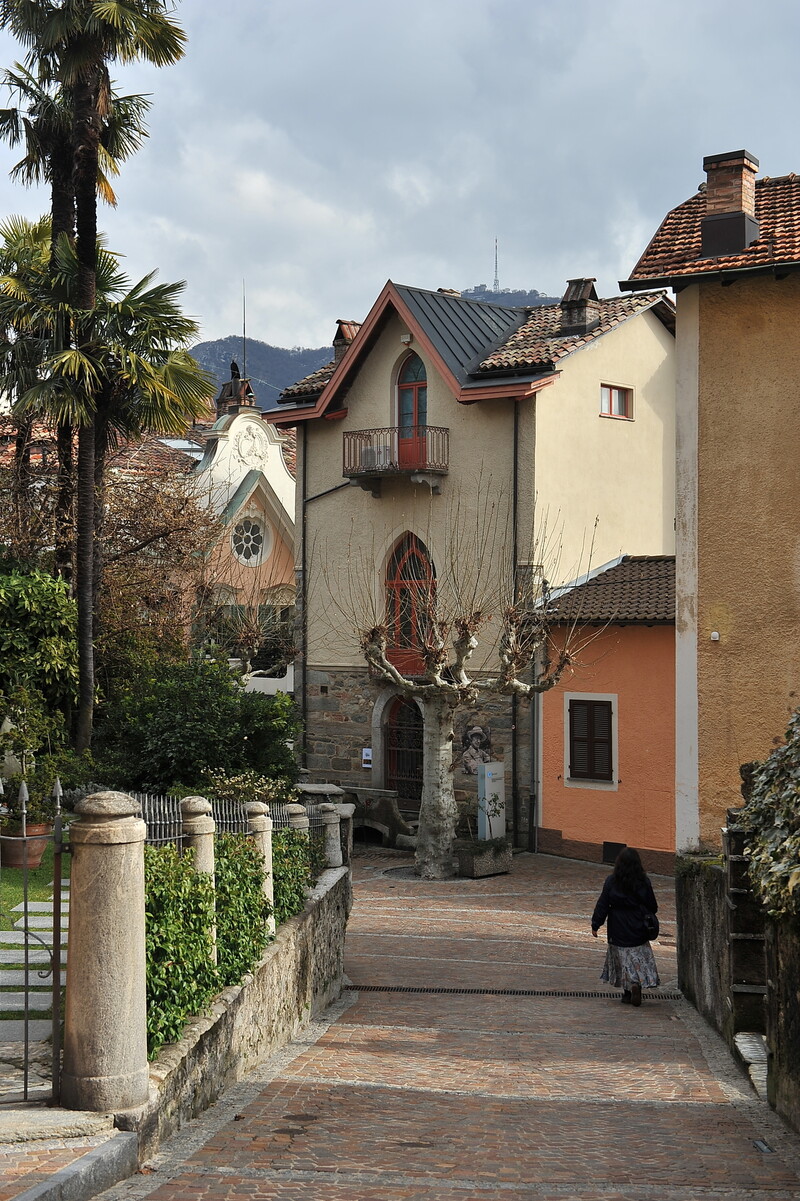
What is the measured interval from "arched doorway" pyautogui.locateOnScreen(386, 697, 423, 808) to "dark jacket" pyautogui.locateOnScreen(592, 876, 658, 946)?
49.4ft

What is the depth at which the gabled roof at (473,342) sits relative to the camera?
25484 millimetres

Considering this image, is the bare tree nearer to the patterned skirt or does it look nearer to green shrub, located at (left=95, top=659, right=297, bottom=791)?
green shrub, located at (left=95, top=659, right=297, bottom=791)

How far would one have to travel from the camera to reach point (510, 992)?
13.6 metres

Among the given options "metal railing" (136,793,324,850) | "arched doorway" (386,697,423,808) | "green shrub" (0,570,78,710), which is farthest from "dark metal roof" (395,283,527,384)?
"metal railing" (136,793,324,850)

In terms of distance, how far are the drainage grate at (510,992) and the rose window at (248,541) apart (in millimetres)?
21629

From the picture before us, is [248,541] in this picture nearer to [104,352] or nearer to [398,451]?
[398,451]

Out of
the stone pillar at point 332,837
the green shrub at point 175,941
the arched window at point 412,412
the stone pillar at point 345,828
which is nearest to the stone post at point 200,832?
the green shrub at point 175,941

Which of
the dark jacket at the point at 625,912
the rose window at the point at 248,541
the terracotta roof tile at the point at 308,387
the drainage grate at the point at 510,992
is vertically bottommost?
the drainage grate at the point at 510,992

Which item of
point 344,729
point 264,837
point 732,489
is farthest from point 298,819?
point 344,729

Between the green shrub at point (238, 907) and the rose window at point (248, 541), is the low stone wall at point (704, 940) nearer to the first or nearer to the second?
the green shrub at point (238, 907)

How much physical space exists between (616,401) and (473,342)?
3238 mm

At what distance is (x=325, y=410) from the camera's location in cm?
2850

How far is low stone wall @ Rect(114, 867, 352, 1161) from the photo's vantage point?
21.6ft

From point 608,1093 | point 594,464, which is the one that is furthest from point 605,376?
point 608,1093
